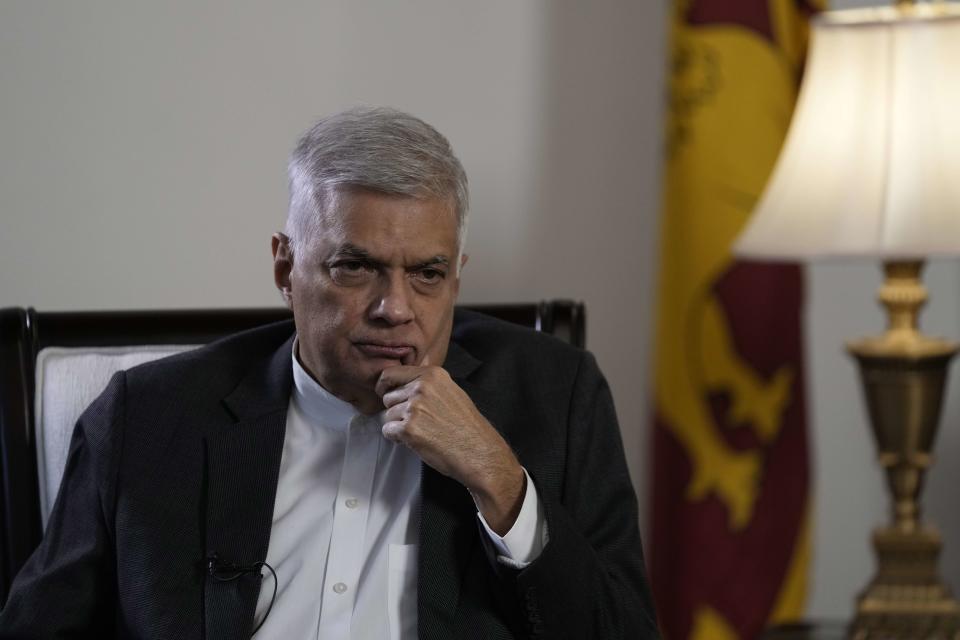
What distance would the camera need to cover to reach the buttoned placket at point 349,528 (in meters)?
1.56

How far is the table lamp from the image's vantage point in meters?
2.10

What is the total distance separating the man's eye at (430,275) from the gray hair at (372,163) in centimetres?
6

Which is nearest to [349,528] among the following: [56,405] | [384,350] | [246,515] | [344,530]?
[344,530]

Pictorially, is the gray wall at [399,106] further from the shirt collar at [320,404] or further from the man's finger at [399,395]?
the man's finger at [399,395]

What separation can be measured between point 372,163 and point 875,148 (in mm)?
1070

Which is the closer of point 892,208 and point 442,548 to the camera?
point 442,548

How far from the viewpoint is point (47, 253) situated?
222cm

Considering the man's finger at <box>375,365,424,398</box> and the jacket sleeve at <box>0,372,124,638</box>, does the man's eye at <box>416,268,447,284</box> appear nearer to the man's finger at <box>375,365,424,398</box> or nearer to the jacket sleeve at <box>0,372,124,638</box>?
the man's finger at <box>375,365,424,398</box>

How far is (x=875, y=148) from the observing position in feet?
7.02

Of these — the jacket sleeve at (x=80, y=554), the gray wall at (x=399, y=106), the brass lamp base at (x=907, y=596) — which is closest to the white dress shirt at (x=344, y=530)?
the jacket sleeve at (x=80, y=554)

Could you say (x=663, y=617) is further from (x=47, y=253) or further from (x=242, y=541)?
(x=47, y=253)

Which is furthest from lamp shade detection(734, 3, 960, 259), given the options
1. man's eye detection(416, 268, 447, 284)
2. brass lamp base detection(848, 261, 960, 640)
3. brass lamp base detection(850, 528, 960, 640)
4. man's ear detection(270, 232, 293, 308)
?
man's ear detection(270, 232, 293, 308)

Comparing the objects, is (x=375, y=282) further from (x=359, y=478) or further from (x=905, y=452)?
(x=905, y=452)

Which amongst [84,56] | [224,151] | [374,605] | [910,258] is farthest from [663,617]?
[84,56]
